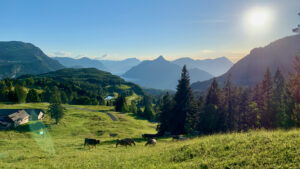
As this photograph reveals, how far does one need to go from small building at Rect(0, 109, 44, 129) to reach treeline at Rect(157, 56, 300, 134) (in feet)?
147

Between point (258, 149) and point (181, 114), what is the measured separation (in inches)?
1326

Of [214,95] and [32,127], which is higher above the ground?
[214,95]

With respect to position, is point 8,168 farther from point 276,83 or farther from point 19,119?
point 276,83

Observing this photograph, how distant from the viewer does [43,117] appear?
61.9 metres

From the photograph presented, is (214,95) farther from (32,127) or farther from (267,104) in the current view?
(32,127)

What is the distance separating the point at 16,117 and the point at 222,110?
213 feet

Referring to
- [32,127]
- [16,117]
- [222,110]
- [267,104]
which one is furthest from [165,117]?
[16,117]

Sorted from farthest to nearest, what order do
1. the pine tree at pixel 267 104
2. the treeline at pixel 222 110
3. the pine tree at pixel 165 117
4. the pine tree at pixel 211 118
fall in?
the pine tree at pixel 211 118 → the pine tree at pixel 165 117 → the pine tree at pixel 267 104 → the treeline at pixel 222 110

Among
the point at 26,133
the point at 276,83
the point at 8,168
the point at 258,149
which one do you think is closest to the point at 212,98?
the point at 276,83

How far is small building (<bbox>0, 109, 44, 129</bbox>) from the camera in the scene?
4741cm

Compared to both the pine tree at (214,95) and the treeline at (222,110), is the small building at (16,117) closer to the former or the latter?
the treeline at (222,110)

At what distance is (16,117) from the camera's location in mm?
49438

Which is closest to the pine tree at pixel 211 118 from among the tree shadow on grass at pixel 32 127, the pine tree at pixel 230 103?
the pine tree at pixel 230 103

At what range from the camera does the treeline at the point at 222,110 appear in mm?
40812
